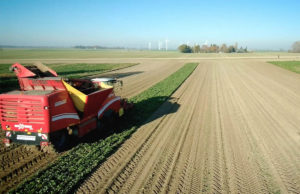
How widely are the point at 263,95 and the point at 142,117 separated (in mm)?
11118

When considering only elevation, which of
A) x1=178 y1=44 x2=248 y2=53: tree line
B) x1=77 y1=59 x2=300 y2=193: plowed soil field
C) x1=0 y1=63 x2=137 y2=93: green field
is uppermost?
x1=178 y1=44 x2=248 y2=53: tree line

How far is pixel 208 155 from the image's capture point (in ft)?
23.8

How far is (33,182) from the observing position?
18.0 ft

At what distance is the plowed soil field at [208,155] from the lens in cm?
564

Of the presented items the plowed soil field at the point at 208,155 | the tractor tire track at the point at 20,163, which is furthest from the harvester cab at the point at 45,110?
the plowed soil field at the point at 208,155

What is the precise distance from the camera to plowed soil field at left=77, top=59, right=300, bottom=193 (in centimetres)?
564

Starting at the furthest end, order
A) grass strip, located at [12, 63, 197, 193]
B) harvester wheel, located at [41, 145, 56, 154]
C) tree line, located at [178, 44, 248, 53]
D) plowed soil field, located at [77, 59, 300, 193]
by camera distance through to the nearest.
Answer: tree line, located at [178, 44, 248, 53]
harvester wheel, located at [41, 145, 56, 154]
plowed soil field, located at [77, 59, 300, 193]
grass strip, located at [12, 63, 197, 193]

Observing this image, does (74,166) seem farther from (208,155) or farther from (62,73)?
(62,73)

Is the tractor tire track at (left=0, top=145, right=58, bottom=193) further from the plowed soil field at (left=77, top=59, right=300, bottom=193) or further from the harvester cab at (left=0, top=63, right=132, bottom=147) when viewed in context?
the plowed soil field at (left=77, top=59, right=300, bottom=193)

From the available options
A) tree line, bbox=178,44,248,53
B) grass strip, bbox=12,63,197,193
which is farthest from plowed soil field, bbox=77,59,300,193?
tree line, bbox=178,44,248,53

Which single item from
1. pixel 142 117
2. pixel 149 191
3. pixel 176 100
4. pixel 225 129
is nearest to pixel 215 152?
pixel 225 129

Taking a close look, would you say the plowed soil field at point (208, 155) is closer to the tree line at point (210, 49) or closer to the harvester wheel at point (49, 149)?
the harvester wheel at point (49, 149)

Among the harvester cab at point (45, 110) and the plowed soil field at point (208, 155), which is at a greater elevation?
the harvester cab at point (45, 110)

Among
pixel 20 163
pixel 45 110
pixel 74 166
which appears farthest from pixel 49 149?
pixel 45 110
